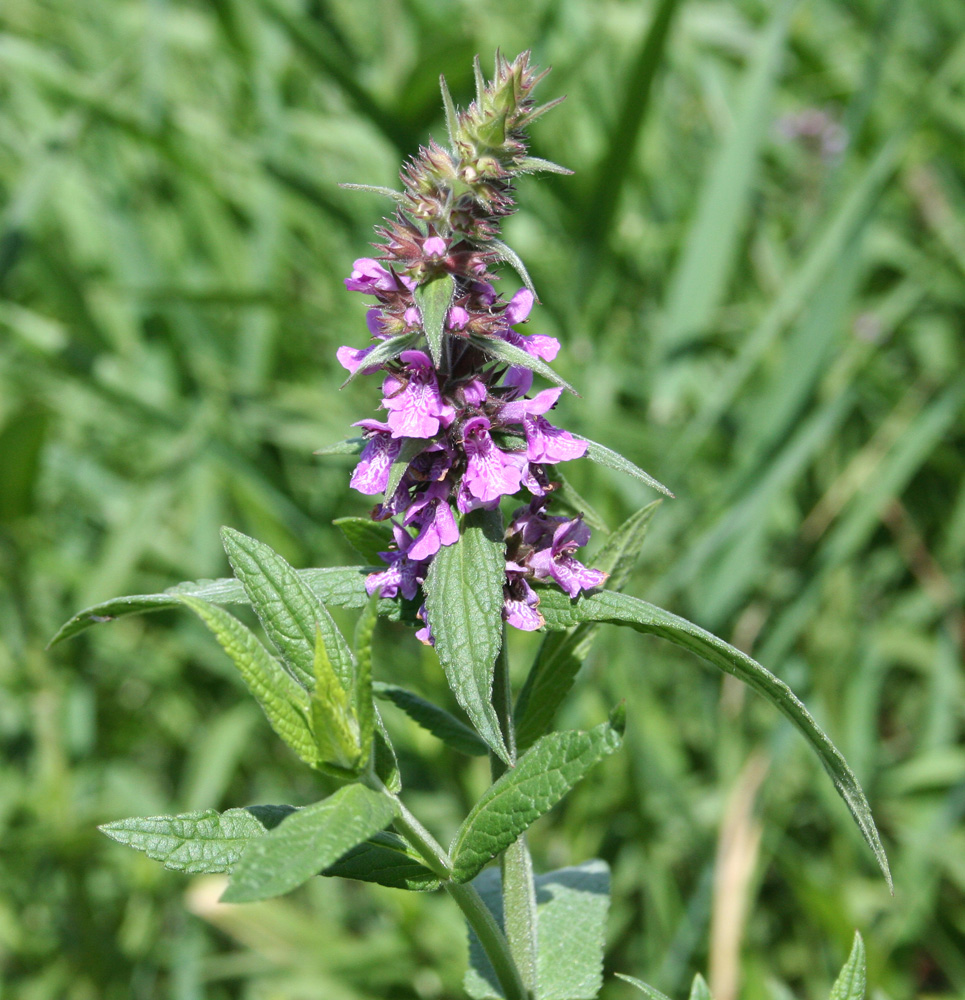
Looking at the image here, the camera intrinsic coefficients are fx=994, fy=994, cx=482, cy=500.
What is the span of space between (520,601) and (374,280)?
1.11 ft

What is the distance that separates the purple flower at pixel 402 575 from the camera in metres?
0.94

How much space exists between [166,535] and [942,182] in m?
2.63

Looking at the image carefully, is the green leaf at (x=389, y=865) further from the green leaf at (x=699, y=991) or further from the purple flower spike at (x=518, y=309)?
the purple flower spike at (x=518, y=309)

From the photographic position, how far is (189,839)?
83cm

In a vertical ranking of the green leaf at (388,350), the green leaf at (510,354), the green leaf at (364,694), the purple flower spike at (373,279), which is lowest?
the green leaf at (364,694)

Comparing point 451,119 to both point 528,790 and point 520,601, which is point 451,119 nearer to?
point 520,601

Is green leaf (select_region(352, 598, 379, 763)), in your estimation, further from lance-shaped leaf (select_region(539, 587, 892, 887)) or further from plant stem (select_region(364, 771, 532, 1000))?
lance-shaped leaf (select_region(539, 587, 892, 887))

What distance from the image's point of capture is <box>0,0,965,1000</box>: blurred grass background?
231cm

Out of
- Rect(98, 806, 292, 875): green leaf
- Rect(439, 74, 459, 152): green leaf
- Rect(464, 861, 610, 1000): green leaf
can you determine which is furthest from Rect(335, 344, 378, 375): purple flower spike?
Rect(464, 861, 610, 1000): green leaf

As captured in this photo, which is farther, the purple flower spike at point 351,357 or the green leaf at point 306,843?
the purple flower spike at point 351,357

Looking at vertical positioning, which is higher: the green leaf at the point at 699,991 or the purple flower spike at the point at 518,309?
the purple flower spike at the point at 518,309

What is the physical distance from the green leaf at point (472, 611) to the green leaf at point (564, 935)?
13.2 inches

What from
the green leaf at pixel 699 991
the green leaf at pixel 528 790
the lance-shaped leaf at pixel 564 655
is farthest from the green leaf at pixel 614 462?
the green leaf at pixel 699 991

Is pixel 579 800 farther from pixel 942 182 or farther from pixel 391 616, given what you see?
pixel 942 182
